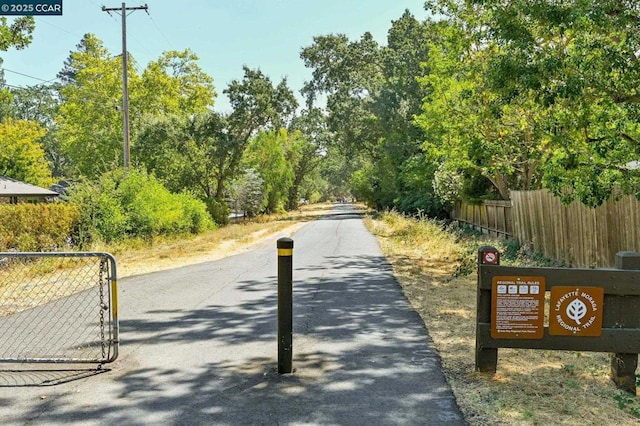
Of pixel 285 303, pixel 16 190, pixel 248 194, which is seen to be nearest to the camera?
pixel 285 303

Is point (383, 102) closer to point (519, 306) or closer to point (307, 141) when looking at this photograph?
point (307, 141)

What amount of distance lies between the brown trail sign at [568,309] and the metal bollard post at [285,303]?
1.72 meters

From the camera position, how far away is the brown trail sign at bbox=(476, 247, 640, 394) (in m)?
4.36

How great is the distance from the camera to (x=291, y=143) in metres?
58.2

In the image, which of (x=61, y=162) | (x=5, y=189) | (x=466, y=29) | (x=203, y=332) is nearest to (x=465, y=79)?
(x=466, y=29)

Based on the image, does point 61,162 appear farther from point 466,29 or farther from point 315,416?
point 315,416

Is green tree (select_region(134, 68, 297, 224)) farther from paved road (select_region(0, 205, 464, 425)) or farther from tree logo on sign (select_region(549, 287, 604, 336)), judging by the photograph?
tree logo on sign (select_region(549, 287, 604, 336))

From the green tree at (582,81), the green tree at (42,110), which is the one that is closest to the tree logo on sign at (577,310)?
the green tree at (582,81)

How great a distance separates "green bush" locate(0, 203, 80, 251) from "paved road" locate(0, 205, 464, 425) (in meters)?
6.92

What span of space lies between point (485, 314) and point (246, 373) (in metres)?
2.27

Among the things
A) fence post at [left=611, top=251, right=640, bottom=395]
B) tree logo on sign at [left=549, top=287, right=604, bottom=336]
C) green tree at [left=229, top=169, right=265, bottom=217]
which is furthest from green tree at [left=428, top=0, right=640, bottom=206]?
green tree at [left=229, top=169, right=265, bottom=217]

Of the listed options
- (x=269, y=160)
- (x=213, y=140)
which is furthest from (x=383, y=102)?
(x=269, y=160)

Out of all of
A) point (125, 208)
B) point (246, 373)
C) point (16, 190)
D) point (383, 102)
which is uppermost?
point (383, 102)

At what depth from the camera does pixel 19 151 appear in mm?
39812
